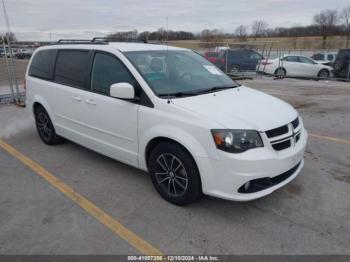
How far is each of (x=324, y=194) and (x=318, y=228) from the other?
76 cm

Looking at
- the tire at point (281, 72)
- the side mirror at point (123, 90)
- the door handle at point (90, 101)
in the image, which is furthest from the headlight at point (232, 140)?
the tire at point (281, 72)

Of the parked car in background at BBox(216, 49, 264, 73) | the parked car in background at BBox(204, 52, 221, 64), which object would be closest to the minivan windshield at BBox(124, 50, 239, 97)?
the parked car in background at BBox(216, 49, 264, 73)

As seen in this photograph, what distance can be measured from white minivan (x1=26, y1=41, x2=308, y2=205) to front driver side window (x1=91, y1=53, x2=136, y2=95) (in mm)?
13

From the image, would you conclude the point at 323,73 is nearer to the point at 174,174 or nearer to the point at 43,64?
the point at 43,64

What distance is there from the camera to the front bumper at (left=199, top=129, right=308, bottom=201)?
290cm

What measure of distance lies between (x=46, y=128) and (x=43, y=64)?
3.61 feet

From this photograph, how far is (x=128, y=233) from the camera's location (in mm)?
3016

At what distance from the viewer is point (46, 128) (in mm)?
5406

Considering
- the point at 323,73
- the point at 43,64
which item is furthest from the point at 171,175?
the point at 323,73

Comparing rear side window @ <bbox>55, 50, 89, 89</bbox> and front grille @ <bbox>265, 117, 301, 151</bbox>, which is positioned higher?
rear side window @ <bbox>55, 50, 89, 89</bbox>

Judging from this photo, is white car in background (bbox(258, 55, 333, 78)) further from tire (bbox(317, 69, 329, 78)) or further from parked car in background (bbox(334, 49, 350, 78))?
parked car in background (bbox(334, 49, 350, 78))

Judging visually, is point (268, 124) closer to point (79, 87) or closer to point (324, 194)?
point (324, 194)

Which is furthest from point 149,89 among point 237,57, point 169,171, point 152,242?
point 237,57

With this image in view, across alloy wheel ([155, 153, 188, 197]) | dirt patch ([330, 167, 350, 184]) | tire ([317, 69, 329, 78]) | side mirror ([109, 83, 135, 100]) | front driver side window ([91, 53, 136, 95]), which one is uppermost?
front driver side window ([91, 53, 136, 95])
